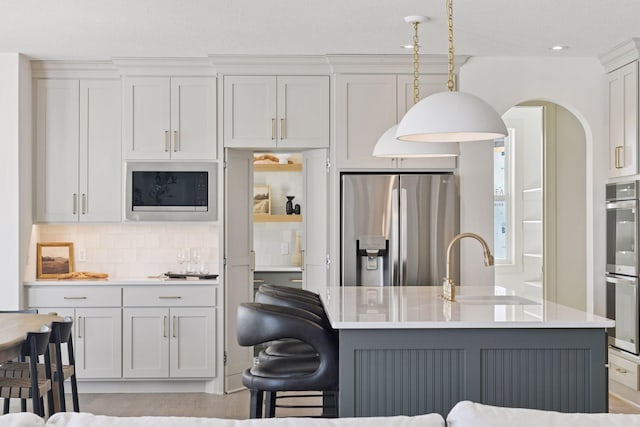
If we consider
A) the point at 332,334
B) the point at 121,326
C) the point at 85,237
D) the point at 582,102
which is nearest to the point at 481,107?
the point at 332,334

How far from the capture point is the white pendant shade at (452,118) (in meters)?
3.36

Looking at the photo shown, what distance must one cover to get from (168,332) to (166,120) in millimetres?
1627

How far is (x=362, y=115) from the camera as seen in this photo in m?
5.88

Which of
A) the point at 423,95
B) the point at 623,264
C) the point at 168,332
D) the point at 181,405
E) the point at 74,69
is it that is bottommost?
the point at 181,405

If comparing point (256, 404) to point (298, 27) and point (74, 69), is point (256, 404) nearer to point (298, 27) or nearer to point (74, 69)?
point (298, 27)

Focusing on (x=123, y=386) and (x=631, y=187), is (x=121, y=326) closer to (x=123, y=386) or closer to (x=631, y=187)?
(x=123, y=386)


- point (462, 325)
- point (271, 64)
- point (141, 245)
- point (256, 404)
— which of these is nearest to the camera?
point (462, 325)

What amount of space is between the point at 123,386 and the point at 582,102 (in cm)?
416

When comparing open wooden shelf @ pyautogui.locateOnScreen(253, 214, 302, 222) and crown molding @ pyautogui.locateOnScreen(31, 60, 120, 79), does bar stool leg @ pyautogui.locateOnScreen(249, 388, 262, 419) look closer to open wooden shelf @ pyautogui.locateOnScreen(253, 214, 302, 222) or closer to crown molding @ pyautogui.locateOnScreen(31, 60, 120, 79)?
crown molding @ pyautogui.locateOnScreen(31, 60, 120, 79)

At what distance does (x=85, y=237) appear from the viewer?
6.33 m

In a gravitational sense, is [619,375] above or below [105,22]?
below

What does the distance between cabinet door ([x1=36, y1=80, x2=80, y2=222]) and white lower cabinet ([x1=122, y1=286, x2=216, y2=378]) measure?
2.92 feet

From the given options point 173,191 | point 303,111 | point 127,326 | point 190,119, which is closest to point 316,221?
point 303,111

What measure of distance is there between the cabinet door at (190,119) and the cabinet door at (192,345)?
123 cm
